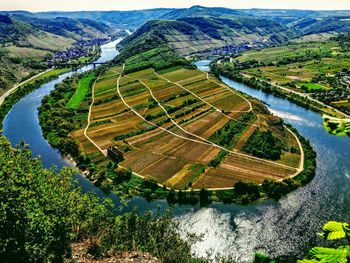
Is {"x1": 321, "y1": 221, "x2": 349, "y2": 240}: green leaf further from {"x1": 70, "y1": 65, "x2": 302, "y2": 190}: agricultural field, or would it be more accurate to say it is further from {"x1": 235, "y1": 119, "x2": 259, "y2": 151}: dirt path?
{"x1": 235, "y1": 119, "x2": 259, "y2": 151}: dirt path

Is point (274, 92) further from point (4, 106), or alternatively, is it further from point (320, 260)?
point (320, 260)

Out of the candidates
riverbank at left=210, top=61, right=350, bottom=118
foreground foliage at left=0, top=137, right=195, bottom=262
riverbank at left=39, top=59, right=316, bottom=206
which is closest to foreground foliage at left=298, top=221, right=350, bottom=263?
foreground foliage at left=0, top=137, right=195, bottom=262

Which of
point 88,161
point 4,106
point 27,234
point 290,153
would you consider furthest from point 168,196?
point 4,106

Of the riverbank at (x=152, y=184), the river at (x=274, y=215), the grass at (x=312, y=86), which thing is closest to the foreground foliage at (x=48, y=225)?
the river at (x=274, y=215)

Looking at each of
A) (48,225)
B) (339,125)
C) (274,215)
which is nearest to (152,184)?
(274,215)

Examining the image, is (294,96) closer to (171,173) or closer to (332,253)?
(171,173)

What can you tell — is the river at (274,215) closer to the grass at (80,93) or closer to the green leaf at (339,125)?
the grass at (80,93)

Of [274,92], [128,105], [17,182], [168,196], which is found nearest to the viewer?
[17,182]
